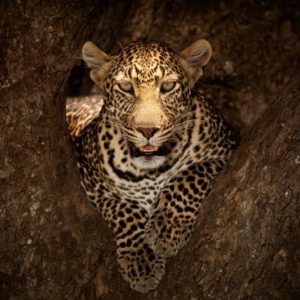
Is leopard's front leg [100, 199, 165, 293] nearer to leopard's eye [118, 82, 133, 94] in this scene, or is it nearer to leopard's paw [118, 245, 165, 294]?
leopard's paw [118, 245, 165, 294]

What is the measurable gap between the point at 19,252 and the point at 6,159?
0.68 meters

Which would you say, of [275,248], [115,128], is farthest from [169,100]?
[275,248]

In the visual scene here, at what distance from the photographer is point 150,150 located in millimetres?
4484

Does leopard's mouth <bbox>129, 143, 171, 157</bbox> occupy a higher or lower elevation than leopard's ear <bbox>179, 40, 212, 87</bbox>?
lower

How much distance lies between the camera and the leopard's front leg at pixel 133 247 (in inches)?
181

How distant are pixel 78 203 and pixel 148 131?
934 millimetres

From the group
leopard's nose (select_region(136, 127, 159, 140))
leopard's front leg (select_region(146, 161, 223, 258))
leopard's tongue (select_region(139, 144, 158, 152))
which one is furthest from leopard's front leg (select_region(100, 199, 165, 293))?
leopard's nose (select_region(136, 127, 159, 140))

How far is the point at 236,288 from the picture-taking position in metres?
3.97

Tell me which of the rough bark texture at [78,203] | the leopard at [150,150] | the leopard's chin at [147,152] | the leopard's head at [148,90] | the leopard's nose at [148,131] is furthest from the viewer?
the leopard's chin at [147,152]

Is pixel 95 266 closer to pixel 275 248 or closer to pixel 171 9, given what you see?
pixel 275 248

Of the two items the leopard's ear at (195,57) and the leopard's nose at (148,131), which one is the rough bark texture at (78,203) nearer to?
the leopard's nose at (148,131)

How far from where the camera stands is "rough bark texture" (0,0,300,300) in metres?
3.89

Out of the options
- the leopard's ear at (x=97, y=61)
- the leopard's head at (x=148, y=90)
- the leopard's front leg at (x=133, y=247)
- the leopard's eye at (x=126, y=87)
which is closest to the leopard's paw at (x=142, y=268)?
the leopard's front leg at (x=133, y=247)

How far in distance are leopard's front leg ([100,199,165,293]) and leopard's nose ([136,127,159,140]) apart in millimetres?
940
